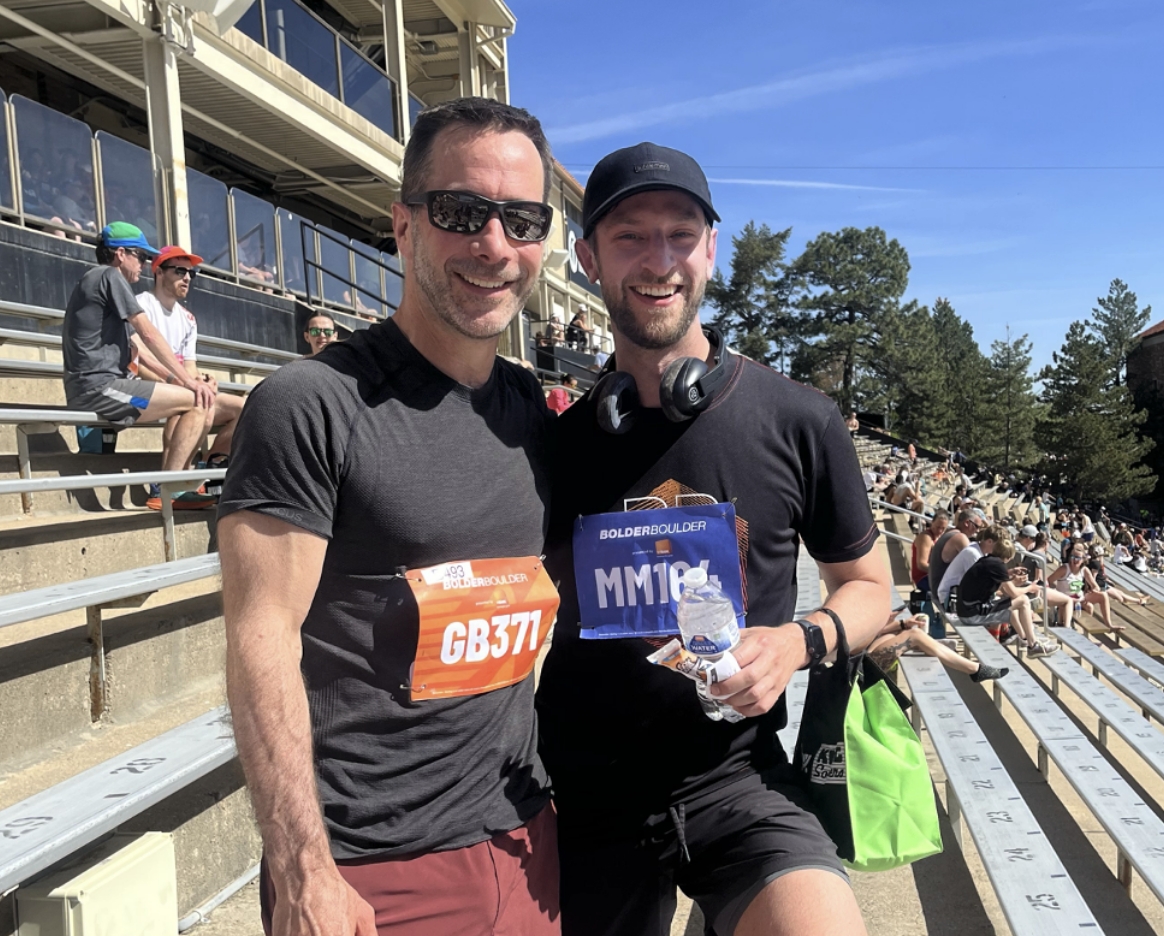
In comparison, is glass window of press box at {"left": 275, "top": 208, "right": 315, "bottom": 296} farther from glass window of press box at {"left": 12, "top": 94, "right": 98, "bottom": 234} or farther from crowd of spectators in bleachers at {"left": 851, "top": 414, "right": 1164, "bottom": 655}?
crowd of spectators in bleachers at {"left": 851, "top": 414, "right": 1164, "bottom": 655}

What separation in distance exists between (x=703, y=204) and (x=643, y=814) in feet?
4.89

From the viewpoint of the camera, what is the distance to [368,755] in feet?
5.54

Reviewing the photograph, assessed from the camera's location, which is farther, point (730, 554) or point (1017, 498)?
point (1017, 498)

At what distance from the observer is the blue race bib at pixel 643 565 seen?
2119 mm

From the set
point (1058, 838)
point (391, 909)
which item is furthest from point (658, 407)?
point (1058, 838)

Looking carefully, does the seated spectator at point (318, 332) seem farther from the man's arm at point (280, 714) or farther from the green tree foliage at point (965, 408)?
the green tree foliage at point (965, 408)

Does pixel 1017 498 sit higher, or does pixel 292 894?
pixel 292 894

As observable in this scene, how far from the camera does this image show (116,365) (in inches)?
218

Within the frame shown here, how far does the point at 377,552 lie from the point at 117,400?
4.48 m

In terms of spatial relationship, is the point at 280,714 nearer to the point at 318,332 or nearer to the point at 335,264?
the point at 318,332

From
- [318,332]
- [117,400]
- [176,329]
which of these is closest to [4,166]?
[176,329]

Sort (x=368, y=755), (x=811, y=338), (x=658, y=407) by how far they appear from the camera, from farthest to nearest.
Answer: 1. (x=811, y=338)
2. (x=658, y=407)
3. (x=368, y=755)

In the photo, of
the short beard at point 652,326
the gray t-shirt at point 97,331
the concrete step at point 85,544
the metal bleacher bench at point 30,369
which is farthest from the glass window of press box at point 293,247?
the short beard at point 652,326

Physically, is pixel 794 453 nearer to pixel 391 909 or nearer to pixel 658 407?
pixel 658 407
